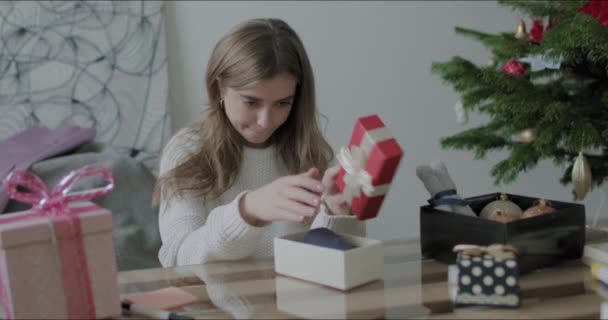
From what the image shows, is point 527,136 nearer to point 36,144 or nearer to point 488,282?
point 488,282

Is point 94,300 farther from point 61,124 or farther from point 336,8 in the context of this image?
point 336,8

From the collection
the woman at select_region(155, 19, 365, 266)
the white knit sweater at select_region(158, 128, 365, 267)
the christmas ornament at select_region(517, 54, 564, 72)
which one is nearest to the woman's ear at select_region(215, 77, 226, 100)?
the woman at select_region(155, 19, 365, 266)

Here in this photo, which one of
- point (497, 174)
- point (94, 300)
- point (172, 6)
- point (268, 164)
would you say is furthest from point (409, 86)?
point (94, 300)

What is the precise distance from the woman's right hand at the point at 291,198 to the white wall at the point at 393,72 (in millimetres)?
1242

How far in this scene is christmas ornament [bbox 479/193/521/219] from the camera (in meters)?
1.03

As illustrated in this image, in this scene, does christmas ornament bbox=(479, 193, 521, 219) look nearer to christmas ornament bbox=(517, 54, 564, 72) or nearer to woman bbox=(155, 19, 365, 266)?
woman bbox=(155, 19, 365, 266)

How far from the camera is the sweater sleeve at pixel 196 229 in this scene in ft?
3.51

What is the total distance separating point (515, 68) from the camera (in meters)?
1.76

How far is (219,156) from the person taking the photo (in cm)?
139

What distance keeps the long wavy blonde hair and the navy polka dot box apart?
60cm

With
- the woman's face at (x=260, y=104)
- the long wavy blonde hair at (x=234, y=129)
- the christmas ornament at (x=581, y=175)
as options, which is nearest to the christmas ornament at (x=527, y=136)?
the christmas ornament at (x=581, y=175)

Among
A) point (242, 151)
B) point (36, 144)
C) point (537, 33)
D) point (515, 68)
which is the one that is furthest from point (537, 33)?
point (36, 144)

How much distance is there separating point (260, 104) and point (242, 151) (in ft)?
0.64

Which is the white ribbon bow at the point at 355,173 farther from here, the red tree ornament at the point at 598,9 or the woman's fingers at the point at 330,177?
the red tree ornament at the point at 598,9
